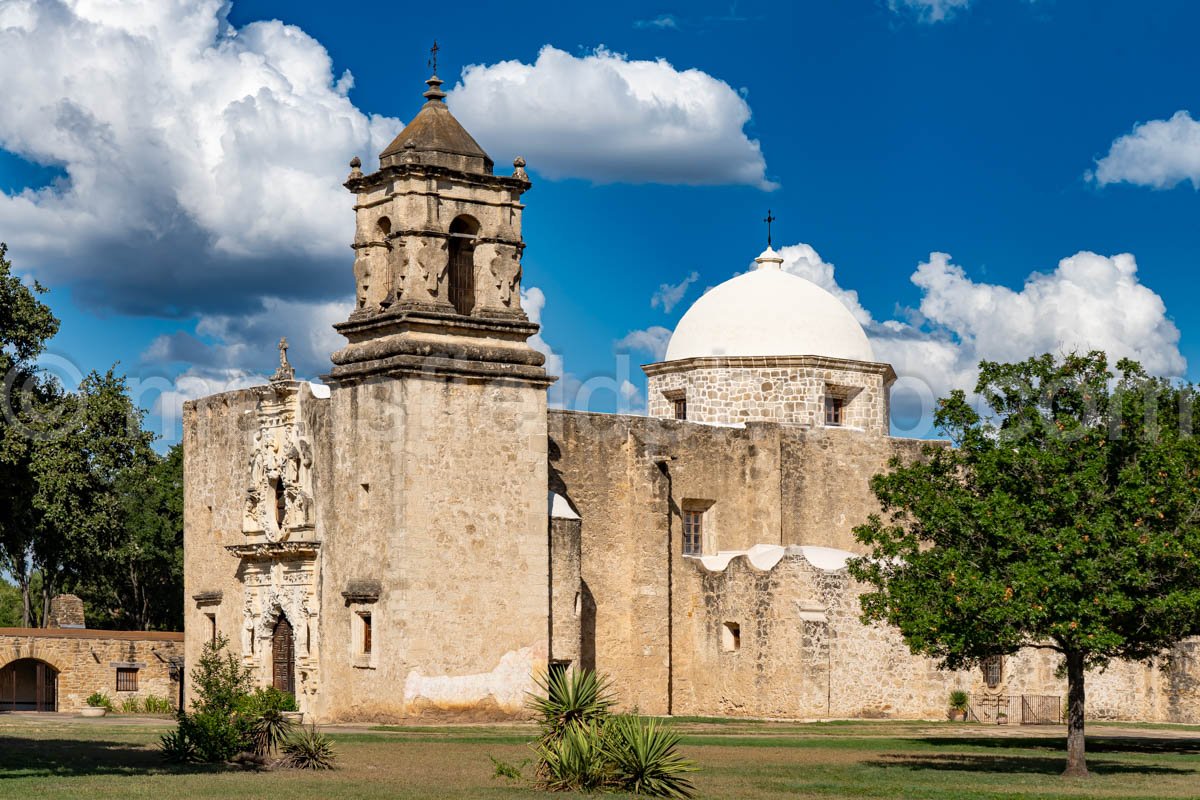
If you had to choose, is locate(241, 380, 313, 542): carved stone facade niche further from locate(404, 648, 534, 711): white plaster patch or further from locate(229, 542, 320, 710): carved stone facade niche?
locate(404, 648, 534, 711): white plaster patch

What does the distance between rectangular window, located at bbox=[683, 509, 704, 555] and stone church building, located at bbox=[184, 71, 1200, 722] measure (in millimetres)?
50

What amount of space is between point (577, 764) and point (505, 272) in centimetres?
1469

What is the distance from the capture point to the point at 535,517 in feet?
111

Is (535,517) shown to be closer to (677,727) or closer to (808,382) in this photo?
(677,727)

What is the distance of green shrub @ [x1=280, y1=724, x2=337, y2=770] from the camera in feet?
78.4

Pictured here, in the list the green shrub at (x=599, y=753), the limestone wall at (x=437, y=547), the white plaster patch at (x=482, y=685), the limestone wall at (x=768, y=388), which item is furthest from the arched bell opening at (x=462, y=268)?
the green shrub at (x=599, y=753)

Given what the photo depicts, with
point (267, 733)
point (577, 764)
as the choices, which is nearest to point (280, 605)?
point (267, 733)

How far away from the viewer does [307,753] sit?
23984mm

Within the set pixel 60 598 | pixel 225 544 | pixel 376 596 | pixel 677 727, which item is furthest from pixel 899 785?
pixel 60 598

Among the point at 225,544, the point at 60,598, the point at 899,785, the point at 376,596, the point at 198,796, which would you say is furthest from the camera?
the point at 60,598

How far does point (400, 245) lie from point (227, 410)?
7108mm

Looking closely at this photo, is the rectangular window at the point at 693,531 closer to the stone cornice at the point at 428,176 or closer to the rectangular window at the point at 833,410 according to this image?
the rectangular window at the point at 833,410

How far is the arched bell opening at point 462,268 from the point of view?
34844 mm

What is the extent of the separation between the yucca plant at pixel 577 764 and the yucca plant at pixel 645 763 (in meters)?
0.11
